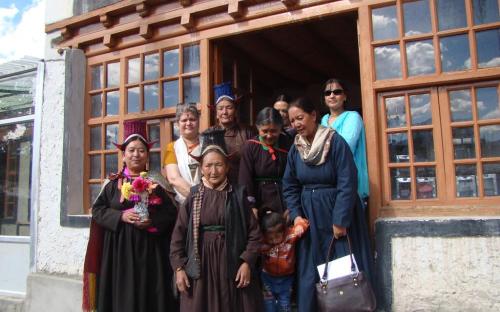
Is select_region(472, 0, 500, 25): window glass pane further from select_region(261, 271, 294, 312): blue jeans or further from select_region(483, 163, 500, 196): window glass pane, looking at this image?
select_region(261, 271, 294, 312): blue jeans

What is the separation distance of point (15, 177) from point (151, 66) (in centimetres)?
280

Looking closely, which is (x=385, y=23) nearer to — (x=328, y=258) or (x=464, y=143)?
(x=464, y=143)

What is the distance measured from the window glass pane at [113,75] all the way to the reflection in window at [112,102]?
0.35ft

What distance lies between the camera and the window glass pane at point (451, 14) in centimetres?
337

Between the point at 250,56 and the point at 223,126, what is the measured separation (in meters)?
1.82

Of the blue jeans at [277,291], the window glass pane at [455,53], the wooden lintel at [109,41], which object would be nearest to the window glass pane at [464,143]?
the window glass pane at [455,53]

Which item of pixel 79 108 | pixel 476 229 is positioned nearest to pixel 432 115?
pixel 476 229

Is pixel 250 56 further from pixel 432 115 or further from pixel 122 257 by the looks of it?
pixel 122 257

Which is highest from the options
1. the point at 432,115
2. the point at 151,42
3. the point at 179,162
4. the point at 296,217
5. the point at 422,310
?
the point at 151,42

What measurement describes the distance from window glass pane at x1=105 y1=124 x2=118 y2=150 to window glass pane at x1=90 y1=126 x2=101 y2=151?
138mm

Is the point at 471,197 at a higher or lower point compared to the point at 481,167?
lower

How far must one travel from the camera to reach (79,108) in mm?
5059

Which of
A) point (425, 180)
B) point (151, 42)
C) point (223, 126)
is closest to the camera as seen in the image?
point (425, 180)

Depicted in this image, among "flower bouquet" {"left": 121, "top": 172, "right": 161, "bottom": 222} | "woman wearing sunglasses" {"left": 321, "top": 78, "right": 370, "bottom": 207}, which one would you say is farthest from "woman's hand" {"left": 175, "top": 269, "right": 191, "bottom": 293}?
"woman wearing sunglasses" {"left": 321, "top": 78, "right": 370, "bottom": 207}
